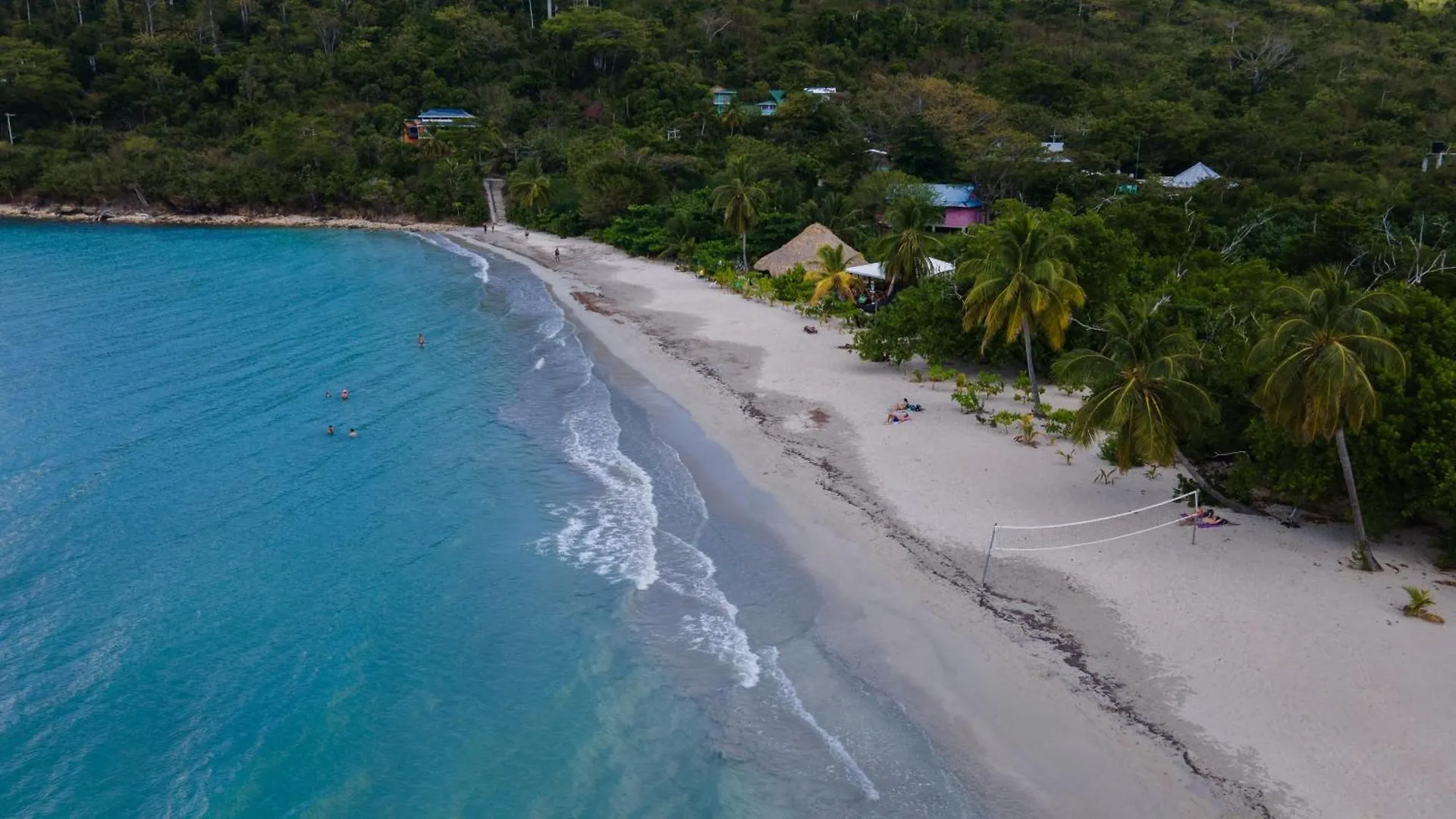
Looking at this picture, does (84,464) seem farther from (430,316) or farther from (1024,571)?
(1024,571)

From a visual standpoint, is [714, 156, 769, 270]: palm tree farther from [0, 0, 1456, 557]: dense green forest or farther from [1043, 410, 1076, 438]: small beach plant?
[1043, 410, 1076, 438]: small beach plant

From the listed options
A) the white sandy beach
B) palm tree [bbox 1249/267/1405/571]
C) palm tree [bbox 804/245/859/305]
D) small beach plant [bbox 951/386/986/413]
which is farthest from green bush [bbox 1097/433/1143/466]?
palm tree [bbox 804/245/859/305]

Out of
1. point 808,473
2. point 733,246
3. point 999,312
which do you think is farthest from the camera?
point 733,246

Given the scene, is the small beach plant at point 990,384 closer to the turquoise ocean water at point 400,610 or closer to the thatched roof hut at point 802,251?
the turquoise ocean water at point 400,610

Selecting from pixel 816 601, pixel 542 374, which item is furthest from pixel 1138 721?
pixel 542 374

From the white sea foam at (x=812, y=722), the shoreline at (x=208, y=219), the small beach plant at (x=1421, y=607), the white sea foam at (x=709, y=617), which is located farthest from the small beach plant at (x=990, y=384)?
the shoreline at (x=208, y=219)

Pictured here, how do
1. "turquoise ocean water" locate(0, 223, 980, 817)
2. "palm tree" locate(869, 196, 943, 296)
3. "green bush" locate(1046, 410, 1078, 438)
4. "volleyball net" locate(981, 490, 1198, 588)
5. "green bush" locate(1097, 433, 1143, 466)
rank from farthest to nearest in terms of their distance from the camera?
"palm tree" locate(869, 196, 943, 296) → "green bush" locate(1046, 410, 1078, 438) → "green bush" locate(1097, 433, 1143, 466) → "volleyball net" locate(981, 490, 1198, 588) → "turquoise ocean water" locate(0, 223, 980, 817)
